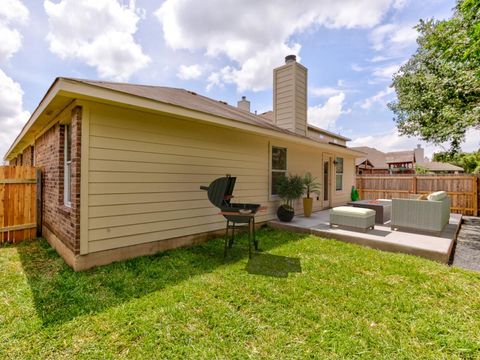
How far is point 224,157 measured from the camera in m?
5.64

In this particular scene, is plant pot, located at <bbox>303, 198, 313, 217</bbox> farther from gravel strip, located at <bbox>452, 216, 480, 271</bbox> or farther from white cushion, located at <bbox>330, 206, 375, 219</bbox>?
gravel strip, located at <bbox>452, 216, 480, 271</bbox>

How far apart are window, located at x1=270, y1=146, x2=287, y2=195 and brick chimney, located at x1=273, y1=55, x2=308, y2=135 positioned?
1.39 metres

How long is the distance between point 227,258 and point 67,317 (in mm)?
2409

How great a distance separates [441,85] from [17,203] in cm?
1332

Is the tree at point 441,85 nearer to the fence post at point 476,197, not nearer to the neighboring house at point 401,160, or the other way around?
the fence post at point 476,197

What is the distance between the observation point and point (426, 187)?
11195 mm

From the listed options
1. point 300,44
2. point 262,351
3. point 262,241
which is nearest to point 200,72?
point 300,44

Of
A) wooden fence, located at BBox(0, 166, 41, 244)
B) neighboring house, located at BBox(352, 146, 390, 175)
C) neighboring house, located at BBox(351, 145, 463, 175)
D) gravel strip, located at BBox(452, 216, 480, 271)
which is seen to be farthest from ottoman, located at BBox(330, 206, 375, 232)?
neighboring house, located at BBox(351, 145, 463, 175)

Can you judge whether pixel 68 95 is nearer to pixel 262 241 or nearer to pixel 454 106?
pixel 262 241

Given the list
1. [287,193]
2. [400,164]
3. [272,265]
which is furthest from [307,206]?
[400,164]

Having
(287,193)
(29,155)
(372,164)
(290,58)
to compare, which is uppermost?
(290,58)

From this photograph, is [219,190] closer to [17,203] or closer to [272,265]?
[272,265]

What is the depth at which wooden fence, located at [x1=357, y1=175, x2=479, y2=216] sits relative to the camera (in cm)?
991

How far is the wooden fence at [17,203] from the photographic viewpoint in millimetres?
5250
